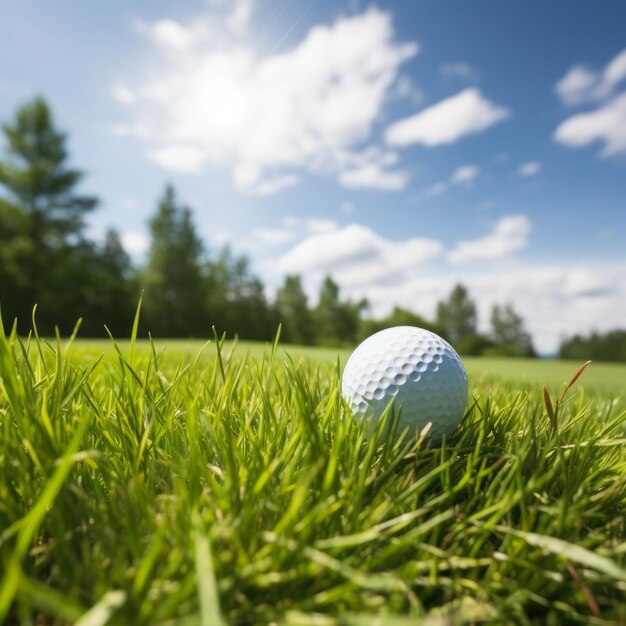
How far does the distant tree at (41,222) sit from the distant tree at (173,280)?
253 inches

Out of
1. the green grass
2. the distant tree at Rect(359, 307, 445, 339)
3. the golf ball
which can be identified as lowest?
the green grass

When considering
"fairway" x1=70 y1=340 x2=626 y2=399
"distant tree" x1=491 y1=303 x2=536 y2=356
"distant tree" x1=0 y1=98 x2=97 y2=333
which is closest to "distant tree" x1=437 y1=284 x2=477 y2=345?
"distant tree" x1=491 y1=303 x2=536 y2=356

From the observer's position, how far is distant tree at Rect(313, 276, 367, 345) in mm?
43938

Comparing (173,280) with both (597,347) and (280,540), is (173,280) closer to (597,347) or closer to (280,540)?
(280,540)

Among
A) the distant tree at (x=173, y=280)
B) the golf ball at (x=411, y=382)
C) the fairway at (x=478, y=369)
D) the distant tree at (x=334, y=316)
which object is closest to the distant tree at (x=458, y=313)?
Answer: the distant tree at (x=334, y=316)

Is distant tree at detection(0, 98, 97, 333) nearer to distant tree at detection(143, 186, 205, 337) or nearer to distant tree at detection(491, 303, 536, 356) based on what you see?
distant tree at detection(143, 186, 205, 337)

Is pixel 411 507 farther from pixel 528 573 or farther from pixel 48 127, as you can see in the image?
pixel 48 127

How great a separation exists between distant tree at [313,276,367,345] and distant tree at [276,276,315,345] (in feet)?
3.59

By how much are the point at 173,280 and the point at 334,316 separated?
16605 millimetres

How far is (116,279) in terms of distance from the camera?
30.9 meters

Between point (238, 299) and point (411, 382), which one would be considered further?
point (238, 299)

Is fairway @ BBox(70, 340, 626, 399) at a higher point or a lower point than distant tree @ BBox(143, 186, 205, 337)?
lower

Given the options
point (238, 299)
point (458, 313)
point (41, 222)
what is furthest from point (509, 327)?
point (41, 222)

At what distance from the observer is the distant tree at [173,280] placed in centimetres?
3425
